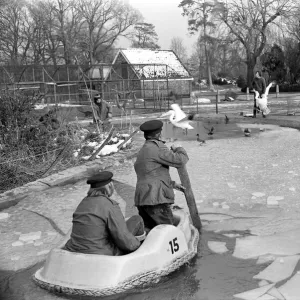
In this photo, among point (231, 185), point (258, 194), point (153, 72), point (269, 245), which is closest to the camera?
point (269, 245)

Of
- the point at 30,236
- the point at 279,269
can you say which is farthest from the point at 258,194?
the point at 30,236

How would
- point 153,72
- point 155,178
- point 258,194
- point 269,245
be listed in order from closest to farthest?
point 155,178, point 269,245, point 258,194, point 153,72

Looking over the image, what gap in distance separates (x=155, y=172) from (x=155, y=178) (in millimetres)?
67

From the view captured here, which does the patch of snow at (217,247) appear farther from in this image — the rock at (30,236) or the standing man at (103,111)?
the standing man at (103,111)

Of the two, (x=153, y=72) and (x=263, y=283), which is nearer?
(x=263, y=283)

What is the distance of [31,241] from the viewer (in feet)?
18.6

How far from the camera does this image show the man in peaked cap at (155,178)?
494cm

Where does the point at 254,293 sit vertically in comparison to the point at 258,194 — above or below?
below

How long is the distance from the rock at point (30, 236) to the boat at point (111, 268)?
1370 mm

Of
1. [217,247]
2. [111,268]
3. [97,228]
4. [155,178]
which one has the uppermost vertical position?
[155,178]

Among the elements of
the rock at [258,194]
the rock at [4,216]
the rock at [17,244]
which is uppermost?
the rock at [258,194]

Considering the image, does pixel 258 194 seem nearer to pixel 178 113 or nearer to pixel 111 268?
pixel 178 113

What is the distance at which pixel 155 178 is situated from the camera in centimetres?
498

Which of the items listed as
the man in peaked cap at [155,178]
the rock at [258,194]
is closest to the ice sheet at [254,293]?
the man in peaked cap at [155,178]
